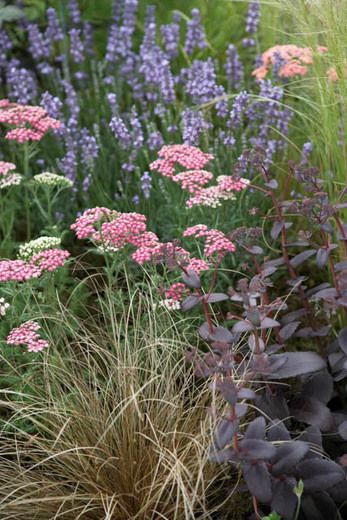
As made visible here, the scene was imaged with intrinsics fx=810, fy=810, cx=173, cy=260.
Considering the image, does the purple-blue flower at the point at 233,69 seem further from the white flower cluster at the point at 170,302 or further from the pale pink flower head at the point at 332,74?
the white flower cluster at the point at 170,302

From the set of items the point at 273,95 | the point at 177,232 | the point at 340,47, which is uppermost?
the point at 340,47

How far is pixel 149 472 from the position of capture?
2613 mm

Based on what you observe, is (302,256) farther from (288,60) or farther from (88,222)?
(288,60)

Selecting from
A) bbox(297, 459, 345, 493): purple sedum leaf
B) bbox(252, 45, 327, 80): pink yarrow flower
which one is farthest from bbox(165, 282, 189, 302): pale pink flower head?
bbox(252, 45, 327, 80): pink yarrow flower

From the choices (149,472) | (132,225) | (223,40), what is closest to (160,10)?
(223,40)

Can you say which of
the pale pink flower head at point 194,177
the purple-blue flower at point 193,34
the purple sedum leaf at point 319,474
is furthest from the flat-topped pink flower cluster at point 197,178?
the purple-blue flower at point 193,34

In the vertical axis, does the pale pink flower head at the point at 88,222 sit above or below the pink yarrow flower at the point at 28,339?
above

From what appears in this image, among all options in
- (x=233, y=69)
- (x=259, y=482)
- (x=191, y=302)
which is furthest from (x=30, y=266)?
(x=233, y=69)

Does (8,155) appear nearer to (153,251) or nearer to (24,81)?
(24,81)

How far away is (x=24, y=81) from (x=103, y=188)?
72 centimetres

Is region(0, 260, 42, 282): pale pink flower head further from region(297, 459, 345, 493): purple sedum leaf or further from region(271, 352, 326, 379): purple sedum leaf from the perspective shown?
region(297, 459, 345, 493): purple sedum leaf

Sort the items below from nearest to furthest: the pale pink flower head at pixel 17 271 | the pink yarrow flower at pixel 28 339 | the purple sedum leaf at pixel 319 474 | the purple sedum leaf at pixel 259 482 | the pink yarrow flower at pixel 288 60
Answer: the purple sedum leaf at pixel 259 482, the purple sedum leaf at pixel 319 474, the pink yarrow flower at pixel 28 339, the pale pink flower head at pixel 17 271, the pink yarrow flower at pixel 288 60

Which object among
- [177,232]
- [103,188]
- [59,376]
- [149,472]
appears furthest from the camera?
[103,188]

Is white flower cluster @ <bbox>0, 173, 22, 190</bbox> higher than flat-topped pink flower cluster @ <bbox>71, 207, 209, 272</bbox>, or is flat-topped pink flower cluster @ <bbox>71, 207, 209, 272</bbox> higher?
white flower cluster @ <bbox>0, 173, 22, 190</bbox>
